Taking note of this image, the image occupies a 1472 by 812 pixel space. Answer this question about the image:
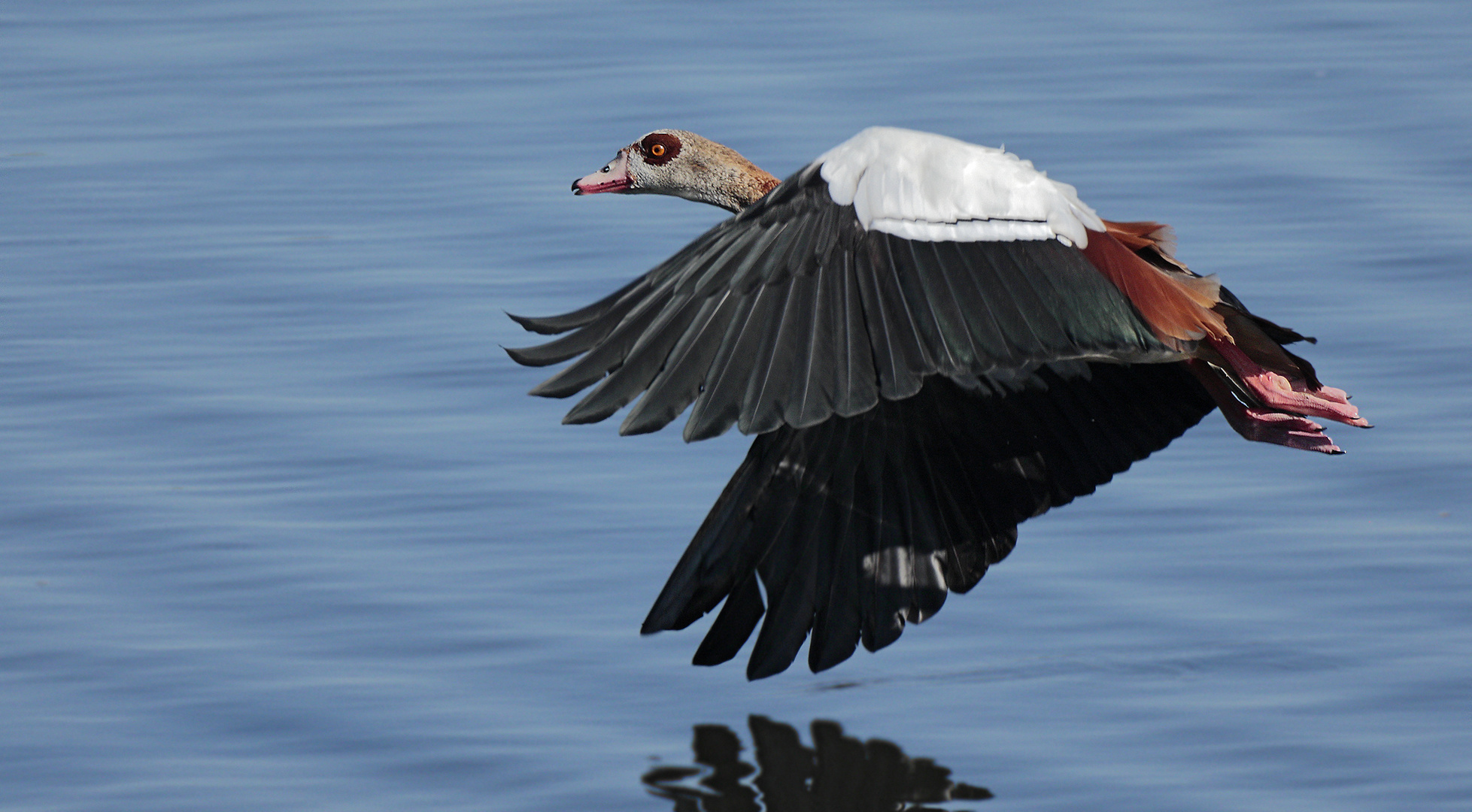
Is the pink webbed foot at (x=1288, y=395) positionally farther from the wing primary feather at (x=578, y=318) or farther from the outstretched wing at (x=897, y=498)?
the wing primary feather at (x=578, y=318)

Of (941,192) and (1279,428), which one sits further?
(1279,428)

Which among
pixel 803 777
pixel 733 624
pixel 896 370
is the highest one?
pixel 896 370

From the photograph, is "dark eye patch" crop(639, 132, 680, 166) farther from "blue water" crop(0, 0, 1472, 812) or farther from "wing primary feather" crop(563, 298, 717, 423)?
"wing primary feather" crop(563, 298, 717, 423)

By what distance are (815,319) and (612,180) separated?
2.36 m

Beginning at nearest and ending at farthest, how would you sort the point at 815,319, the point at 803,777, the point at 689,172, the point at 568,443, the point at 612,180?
the point at 815,319, the point at 803,777, the point at 689,172, the point at 612,180, the point at 568,443

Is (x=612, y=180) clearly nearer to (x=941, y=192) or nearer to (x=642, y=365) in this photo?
(x=941, y=192)

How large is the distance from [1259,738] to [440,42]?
6.66 meters

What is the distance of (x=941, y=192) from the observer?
4.56m

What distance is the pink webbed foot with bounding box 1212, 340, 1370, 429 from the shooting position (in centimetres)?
532

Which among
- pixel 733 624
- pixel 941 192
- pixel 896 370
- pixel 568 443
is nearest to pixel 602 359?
pixel 896 370

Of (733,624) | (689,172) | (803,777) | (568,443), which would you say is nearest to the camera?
(803,777)

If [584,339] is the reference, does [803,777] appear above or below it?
below

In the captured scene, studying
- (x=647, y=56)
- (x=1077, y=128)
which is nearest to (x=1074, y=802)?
(x=1077, y=128)

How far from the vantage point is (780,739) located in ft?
17.7
